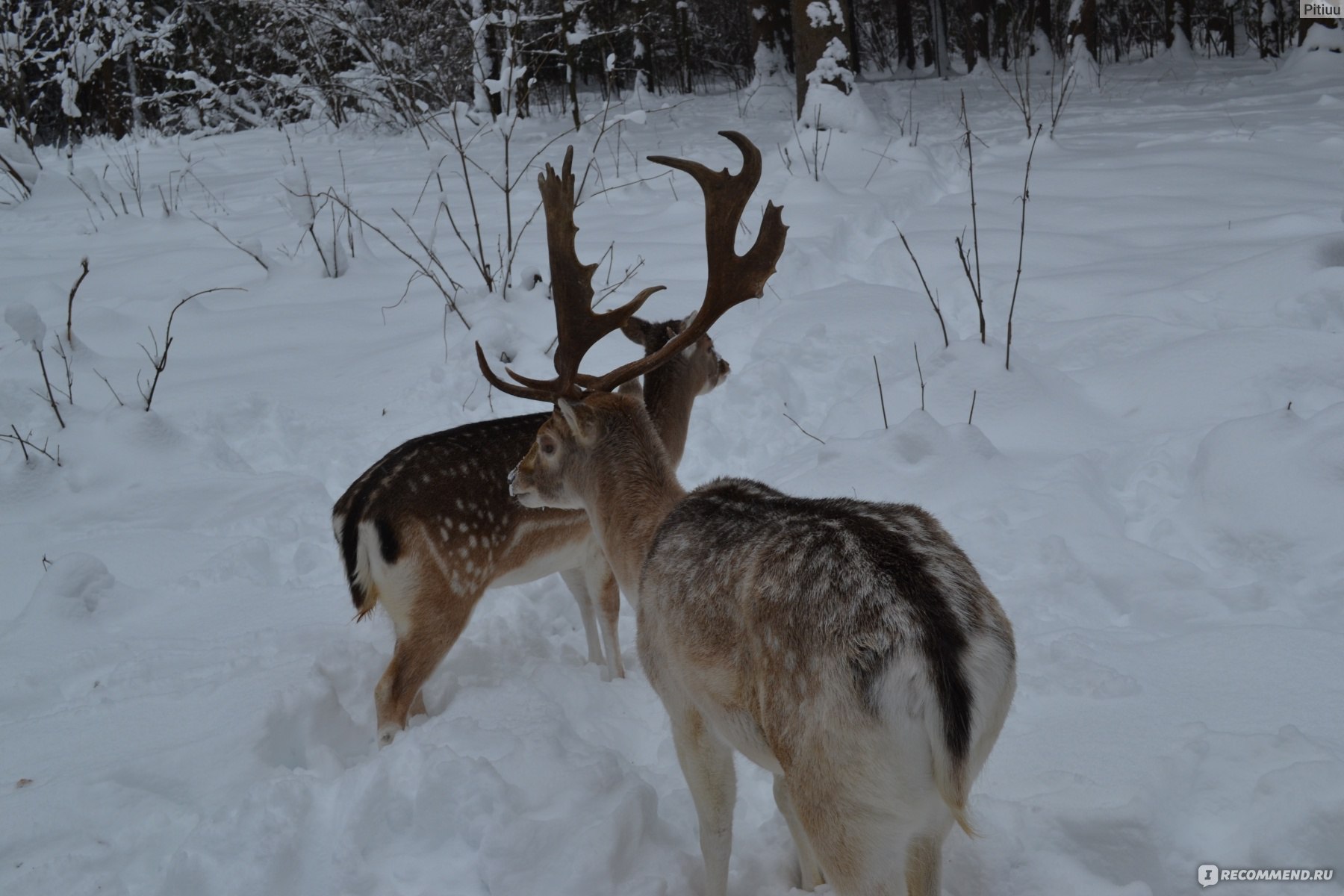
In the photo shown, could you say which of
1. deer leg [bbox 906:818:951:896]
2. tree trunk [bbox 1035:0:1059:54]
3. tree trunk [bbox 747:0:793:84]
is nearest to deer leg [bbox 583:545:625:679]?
deer leg [bbox 906:818:951:896]

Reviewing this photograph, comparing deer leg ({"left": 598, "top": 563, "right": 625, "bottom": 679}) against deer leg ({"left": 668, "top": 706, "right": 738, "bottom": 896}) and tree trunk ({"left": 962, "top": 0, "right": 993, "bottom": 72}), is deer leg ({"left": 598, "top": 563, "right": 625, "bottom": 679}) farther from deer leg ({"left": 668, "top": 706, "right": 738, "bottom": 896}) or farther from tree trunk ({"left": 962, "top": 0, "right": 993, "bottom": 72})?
tree trunk ({"left": 962, "top": 0, "right": 993, "bottom": 72})

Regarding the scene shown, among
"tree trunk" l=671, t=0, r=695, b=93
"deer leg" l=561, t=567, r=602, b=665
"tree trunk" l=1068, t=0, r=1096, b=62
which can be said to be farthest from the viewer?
"tree trunk" l=671, t=0, r=695, b=93

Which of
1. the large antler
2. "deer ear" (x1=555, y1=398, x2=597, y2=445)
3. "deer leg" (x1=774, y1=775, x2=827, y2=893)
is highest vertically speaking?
the large antler

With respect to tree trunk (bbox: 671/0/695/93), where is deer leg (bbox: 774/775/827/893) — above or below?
below

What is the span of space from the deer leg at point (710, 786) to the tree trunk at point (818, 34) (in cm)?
919

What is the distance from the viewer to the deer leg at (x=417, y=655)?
12.4 ft

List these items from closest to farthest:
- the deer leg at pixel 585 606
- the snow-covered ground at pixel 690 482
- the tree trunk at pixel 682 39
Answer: the snow-covered ground at pixel 690 482, the deer leg at pixel 585 606, the tree trunk at pixel 682 39

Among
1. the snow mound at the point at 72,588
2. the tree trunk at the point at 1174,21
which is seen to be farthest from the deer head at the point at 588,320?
the tree trunk at the point at 1174,21

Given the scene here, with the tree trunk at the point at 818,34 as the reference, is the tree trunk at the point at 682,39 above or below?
above

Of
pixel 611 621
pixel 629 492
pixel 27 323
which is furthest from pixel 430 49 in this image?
pixel 629 492

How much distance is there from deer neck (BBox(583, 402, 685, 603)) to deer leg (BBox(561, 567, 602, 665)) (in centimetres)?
95

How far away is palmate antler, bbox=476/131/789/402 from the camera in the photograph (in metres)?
3.74

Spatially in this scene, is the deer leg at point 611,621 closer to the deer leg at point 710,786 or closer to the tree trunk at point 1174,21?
the deer leg at point 710,786

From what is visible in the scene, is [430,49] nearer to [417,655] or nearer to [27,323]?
[27,323]
